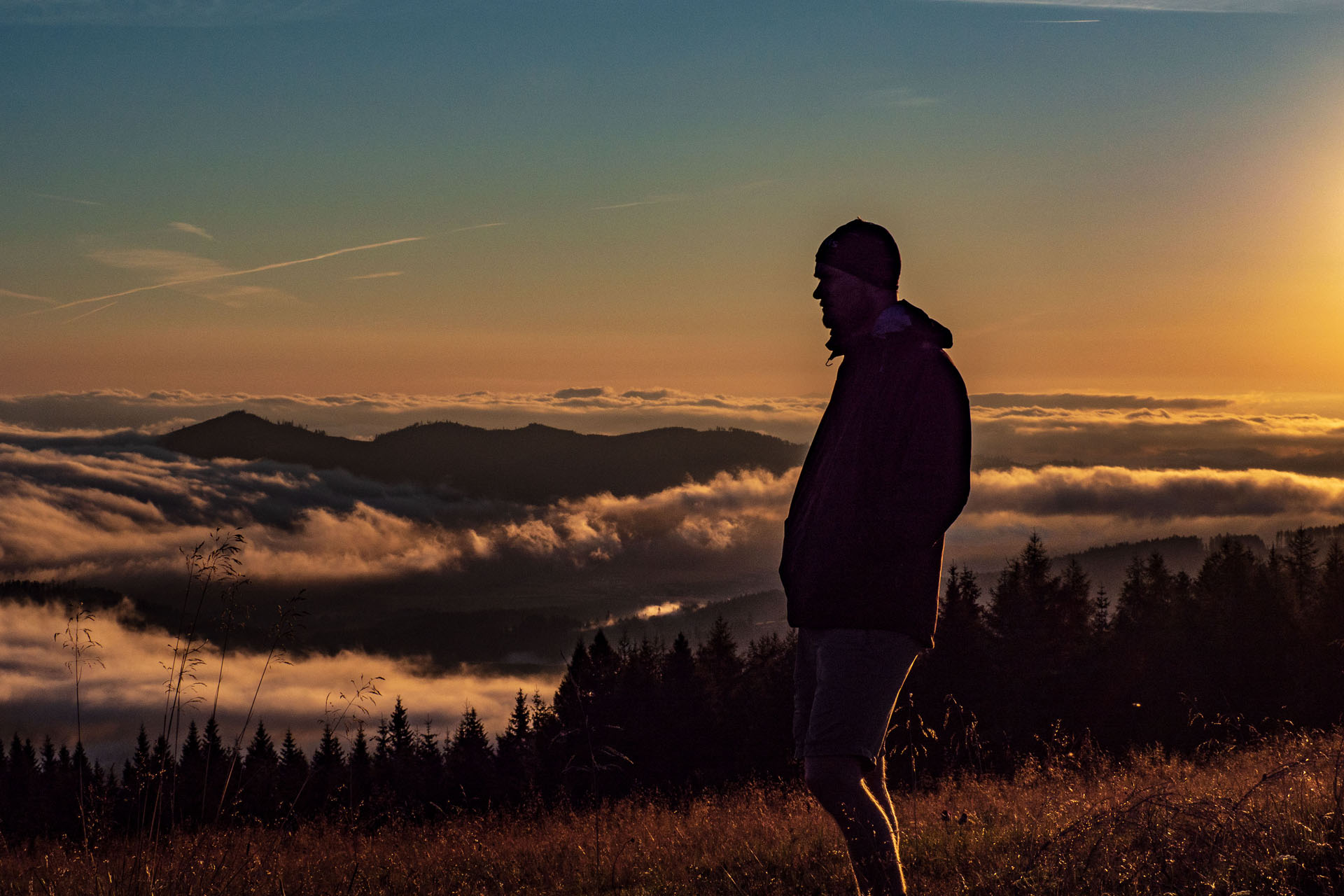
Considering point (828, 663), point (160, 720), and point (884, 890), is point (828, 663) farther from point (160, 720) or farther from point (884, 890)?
point (160, 720)

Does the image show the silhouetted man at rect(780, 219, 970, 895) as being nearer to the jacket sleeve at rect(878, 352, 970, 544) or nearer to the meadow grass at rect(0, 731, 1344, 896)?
the jacket sleeve at rect(878, 352, 970, 544)

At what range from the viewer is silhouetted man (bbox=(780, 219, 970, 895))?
3.22 metres

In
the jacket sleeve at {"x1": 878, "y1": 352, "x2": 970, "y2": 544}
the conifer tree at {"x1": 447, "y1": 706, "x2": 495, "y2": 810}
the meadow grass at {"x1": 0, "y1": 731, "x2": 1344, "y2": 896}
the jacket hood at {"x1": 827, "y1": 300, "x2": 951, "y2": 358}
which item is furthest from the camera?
the conifer tree at {"x1": 447, "y1": 706, "x2": 495, "y2": 810}

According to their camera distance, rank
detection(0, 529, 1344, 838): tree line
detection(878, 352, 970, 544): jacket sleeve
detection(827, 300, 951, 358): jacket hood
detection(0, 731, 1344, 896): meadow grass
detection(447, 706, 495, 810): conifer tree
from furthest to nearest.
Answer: detection(447, 706, 495, 810): conifer tree → detection(0, 529, 1344, 838): tree line → detection(0, 731, 1344, 896): meadow grass → detection(827, 300, 951, 358): jacket hood → detection(878, 352, 970, 544): jacket sleeve

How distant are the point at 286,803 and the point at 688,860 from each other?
6.88 ft

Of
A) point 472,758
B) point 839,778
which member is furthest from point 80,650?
point 472,758

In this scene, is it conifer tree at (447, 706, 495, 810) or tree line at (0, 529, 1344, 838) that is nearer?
tree line at (0, 529, 1344, 838)

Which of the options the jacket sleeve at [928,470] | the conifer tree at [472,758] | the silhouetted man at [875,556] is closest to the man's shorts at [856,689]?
the silhouetted man at [875,556]

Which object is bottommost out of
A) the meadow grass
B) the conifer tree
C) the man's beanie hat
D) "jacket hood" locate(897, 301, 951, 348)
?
the conifer tree

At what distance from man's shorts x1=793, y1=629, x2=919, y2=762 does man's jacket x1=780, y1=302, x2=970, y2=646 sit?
49 mm

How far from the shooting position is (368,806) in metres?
8.07

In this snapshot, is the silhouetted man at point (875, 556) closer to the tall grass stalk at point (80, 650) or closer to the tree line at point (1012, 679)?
the tall grass stalk at point (80, 650)

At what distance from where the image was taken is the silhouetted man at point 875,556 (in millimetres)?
3219

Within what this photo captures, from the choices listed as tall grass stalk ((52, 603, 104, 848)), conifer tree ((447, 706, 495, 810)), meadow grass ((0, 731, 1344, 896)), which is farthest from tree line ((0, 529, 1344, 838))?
tall grass stalk ((52, 603, 104, 848))
